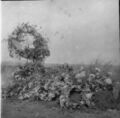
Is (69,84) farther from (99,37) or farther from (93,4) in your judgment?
(93,4)

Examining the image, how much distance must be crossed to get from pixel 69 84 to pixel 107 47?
85cm

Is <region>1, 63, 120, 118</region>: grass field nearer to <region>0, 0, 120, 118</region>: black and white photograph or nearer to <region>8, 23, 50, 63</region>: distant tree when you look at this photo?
<region>0, 0, 120, 118</region>: black and white photograph

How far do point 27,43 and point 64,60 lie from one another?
953 mm

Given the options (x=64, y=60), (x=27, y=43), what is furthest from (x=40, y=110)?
(x=27, y=43)

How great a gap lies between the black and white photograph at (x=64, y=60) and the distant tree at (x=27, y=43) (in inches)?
0.8

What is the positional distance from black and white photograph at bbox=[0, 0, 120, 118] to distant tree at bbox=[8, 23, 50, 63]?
2 centimetres

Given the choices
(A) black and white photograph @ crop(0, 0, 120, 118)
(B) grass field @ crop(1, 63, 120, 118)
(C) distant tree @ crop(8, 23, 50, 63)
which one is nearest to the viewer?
(B) grass field @ crop(1, 63, 120, 118)

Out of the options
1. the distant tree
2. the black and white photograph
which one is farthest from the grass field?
the distant tree

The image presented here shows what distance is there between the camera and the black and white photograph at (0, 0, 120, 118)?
151 inches

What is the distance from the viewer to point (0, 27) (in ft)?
13.5

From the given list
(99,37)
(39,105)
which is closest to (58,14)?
(99,37)

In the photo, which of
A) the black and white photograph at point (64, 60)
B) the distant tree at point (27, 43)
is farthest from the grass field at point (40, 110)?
the distant tree at point (27, 43)

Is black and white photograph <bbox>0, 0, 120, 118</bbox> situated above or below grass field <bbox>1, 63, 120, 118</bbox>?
above

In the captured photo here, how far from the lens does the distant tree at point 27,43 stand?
4.30m
